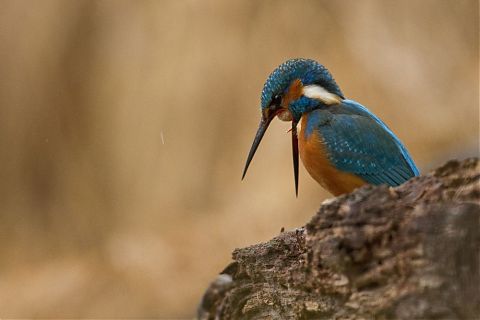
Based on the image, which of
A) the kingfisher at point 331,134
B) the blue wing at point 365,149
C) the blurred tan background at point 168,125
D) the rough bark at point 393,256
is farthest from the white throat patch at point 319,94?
the blurred tan background at point 168,125

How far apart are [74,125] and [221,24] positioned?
1.45 meters

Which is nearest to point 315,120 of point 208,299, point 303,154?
point 303,154

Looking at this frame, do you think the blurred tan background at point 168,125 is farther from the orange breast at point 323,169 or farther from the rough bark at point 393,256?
the rough bark at point 393,256

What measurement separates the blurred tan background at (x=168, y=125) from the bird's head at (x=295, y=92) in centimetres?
354

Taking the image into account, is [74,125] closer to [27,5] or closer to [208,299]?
[27,5]

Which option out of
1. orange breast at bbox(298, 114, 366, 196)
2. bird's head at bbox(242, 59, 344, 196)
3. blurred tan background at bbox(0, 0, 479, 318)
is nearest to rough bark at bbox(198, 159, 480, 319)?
orange breast at bbox(298, 114, 366, 196)

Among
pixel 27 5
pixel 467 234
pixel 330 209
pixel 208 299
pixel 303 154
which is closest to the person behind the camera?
pixel 467 234

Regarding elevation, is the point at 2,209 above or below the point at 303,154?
above

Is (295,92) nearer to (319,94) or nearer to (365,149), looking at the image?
(319,94)

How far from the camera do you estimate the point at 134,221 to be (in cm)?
687

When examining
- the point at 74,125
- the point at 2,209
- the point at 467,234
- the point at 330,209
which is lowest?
the point at 467,234

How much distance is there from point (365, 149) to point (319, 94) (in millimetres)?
344

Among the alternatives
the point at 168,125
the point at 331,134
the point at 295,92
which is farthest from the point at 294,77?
the point at 168,125

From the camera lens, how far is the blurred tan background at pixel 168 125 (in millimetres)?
6676
